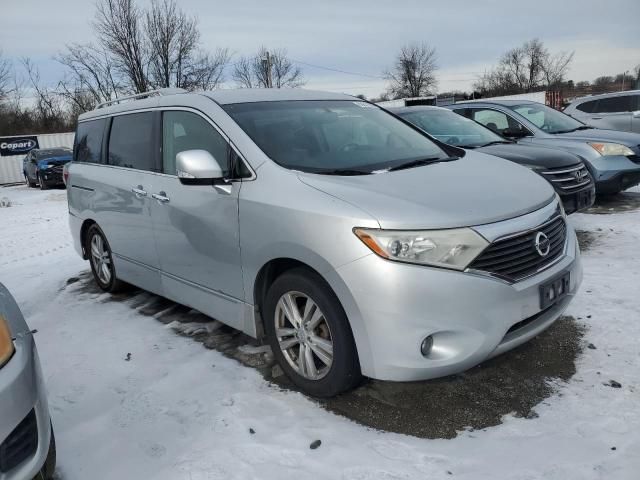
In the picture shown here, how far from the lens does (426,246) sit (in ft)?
7.86

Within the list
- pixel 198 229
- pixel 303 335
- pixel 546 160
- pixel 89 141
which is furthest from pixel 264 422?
pixel 546 160

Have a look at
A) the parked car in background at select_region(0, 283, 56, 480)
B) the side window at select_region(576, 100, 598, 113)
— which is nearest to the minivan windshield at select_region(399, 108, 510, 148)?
the parked car in background at select_region(0, 283, 56, 480)

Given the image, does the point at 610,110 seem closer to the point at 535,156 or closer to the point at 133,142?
the point at 535,156

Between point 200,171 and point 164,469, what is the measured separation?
5.16 ft

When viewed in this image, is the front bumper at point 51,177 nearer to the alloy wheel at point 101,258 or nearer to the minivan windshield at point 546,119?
the alloy wheel at point 101,258

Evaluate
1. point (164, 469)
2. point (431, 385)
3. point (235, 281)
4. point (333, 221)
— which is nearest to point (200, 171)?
point (235, 281)

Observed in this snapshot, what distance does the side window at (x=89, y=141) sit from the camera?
190 inches

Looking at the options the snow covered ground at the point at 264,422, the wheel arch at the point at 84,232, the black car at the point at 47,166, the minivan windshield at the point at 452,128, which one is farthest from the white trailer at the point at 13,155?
the snow covered ground at the point at 264,422

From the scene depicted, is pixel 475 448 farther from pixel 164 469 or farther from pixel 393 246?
pixel 164 469

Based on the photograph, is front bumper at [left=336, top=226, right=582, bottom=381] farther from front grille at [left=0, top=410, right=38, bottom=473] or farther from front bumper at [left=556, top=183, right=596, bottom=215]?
front bumper at [left=556, top=183, right=596, bottom=215]

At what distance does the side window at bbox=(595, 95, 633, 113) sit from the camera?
38.3 feet

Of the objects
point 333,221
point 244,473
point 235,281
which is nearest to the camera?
point 244,473

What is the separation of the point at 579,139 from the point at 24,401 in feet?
24.3

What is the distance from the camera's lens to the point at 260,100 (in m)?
3.61
